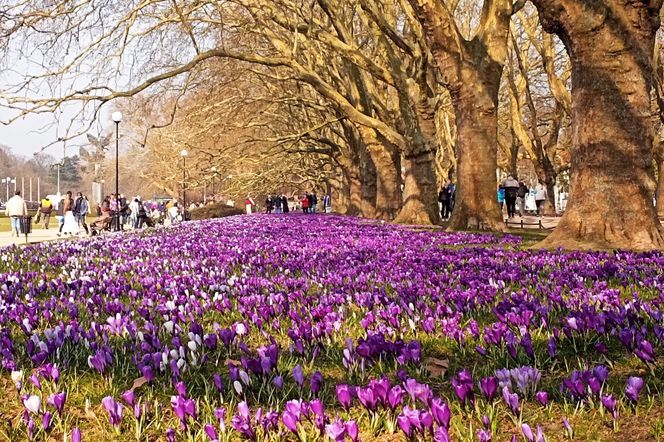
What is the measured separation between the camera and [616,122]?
363 inches

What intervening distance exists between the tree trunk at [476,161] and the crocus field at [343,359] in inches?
337

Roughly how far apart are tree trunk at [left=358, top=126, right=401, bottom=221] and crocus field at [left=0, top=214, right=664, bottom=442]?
60.2ft

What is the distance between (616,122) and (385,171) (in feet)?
54.0

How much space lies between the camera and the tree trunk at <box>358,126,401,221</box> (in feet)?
80.3

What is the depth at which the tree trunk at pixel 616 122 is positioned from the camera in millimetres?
9180

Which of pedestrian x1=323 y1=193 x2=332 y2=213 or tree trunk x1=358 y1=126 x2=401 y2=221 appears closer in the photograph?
tree trunk x1=358 y1=126 x2=401 y2=221

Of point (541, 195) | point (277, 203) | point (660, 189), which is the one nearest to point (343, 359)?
point (660, 189)

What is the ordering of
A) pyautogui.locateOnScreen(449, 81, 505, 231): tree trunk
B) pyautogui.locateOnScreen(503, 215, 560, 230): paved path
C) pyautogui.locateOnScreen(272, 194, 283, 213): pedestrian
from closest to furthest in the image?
pyautogui.locateOnScreen(449, 81, 505, 231): tree trunk, pyautogui.locateOnScreen(503, 215, 560, 230): paved path, pyautogui.locateOnScreen(272, 194, 283, 213): pedestrian

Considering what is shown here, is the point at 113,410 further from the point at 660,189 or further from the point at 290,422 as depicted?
the point at 660,189

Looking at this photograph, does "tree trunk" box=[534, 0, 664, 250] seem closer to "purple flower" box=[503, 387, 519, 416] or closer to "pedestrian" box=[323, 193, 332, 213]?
"purple flower" box=[503, 387, 519, 416]

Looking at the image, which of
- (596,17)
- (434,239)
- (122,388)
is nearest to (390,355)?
(122,388)

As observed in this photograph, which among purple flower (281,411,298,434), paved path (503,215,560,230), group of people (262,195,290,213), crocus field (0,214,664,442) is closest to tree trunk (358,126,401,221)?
paved path (503,215,560,230)

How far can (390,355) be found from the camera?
3.07 metres

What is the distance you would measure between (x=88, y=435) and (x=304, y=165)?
42292 mm
